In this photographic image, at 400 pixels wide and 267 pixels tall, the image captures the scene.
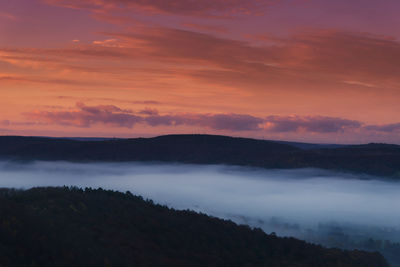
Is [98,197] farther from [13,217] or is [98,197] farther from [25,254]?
[25,254]

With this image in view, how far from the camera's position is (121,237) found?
104 meters

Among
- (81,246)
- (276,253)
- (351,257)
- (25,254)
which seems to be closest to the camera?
(25,254)

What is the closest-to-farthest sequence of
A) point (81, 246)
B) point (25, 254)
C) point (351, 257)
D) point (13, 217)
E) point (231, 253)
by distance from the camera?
point (25, 254)
point (13, 217)
point (81, 246)
point (231, 253)
point (351, 257)

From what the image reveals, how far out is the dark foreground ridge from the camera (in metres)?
67.5

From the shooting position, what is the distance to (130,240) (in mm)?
104000

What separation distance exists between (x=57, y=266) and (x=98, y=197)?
72517 mm

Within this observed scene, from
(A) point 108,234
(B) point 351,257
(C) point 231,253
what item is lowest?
(B) point 351,257

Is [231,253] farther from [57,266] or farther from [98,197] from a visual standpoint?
[57,266]

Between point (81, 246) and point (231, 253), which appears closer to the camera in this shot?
point (81, 246)

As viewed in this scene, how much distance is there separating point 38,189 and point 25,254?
208 feet

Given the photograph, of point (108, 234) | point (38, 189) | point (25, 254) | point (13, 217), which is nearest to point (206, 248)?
point (108, 234)

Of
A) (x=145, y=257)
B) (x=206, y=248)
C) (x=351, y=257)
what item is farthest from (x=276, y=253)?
(x=145, y=257)

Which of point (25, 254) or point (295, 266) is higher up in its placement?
point (25, 254)

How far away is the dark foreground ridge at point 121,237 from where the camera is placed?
67500mm
